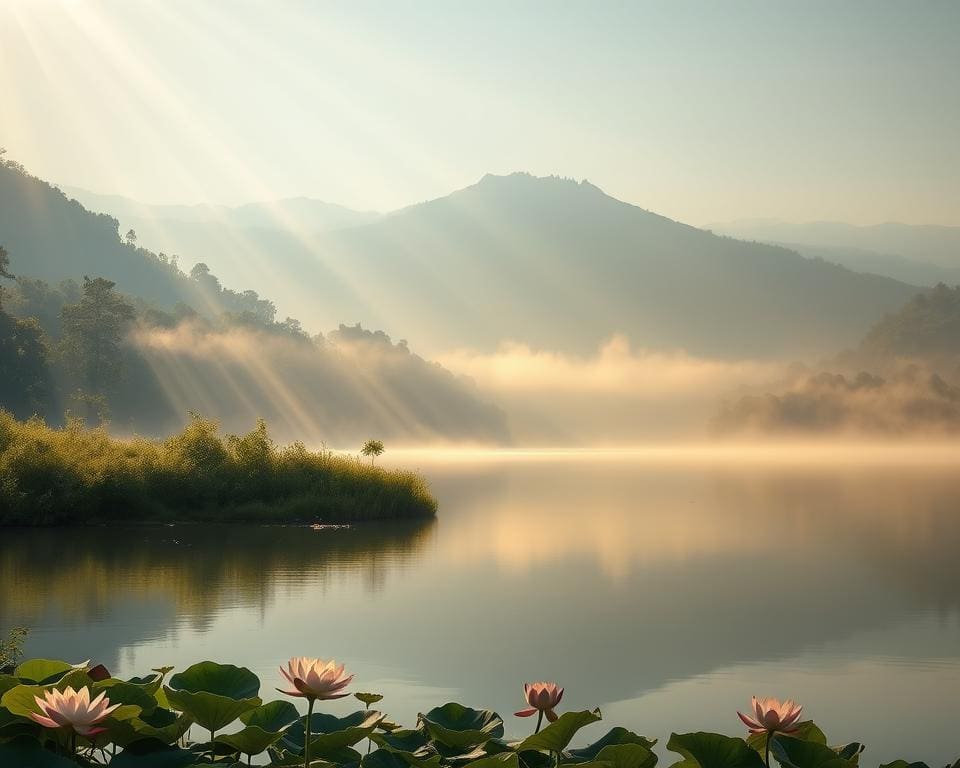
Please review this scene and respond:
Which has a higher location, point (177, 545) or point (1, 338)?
point (1, 338)

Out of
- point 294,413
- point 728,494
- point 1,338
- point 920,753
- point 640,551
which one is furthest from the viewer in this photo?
point 294,413

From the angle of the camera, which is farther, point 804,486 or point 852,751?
point 804,486

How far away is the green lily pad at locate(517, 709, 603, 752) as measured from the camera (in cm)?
467

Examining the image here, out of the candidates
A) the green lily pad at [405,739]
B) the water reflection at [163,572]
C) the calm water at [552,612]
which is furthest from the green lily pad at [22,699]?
the water reflection at [163,572]

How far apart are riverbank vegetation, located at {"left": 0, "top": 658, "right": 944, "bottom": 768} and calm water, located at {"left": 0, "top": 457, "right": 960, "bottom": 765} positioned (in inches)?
243

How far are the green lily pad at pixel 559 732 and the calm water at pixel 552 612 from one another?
21.9 feet

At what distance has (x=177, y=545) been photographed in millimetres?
29938

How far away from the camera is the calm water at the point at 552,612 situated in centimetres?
1434

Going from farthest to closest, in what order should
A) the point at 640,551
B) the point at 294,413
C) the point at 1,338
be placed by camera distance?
1. the point at 294,413
2. the point at 1,338
3. the point at 640,551

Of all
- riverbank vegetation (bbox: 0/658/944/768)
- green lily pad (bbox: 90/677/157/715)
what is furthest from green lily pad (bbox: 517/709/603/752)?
green lily pad (bbox: 90/677/157/715)

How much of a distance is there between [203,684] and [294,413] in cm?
14291

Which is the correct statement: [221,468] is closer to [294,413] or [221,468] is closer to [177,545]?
[177,545]

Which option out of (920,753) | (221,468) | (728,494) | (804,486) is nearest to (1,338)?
(221,468)

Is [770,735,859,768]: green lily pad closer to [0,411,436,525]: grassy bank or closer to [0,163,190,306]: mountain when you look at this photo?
[0,411,436,525]: grassy bank
